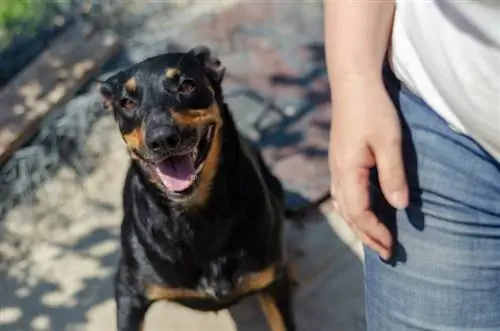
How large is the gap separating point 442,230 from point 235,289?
107cm

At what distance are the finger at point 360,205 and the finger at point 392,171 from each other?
0.03 metres

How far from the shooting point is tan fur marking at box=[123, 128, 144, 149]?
238 centimetres

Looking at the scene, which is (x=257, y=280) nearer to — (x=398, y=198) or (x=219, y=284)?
(x=219, y=284)

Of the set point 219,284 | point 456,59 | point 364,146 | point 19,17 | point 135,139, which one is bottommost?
point 19,17

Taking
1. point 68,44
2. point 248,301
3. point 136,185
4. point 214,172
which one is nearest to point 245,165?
point 214,172

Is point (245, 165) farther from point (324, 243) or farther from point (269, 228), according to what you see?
point (324, 243)

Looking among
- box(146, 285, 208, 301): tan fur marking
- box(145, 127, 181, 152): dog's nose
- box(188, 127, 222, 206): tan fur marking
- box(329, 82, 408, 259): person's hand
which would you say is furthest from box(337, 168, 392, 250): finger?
box(146, 285, 208, 301): tan fur marking

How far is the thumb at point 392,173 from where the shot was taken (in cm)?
155

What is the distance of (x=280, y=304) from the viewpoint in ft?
9.05

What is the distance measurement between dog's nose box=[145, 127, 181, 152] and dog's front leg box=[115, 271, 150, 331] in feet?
1.61

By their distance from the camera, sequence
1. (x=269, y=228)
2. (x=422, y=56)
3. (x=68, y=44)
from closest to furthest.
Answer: (x=422, y=56) < (x=269, y=228) < (x=68, y=44)

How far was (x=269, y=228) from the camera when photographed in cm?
269

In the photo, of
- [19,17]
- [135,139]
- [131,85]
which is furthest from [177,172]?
[19,17]

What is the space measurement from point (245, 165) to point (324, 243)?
2.75 ft
